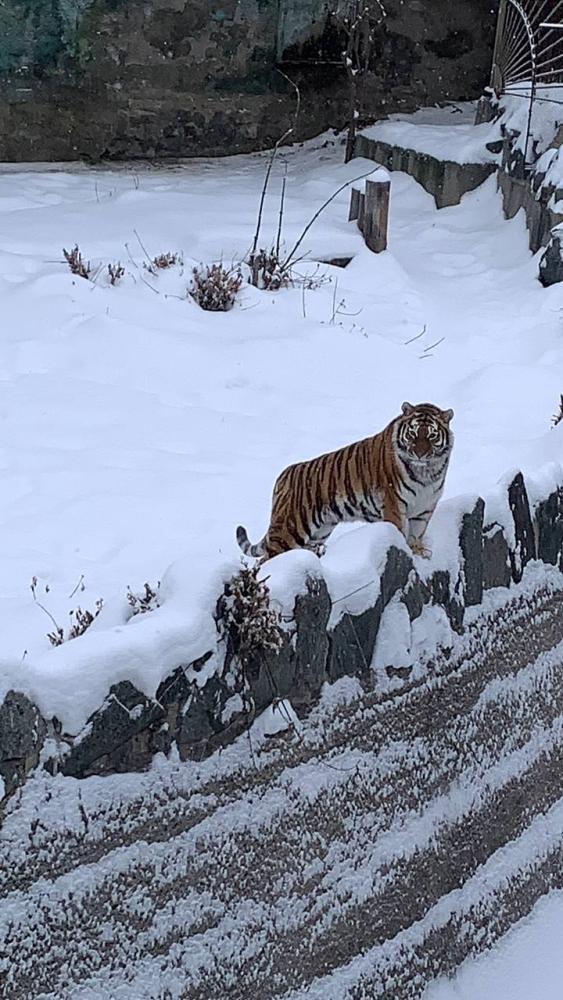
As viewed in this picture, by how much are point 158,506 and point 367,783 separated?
2045 millimetres

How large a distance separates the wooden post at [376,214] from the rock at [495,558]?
17.8 ft

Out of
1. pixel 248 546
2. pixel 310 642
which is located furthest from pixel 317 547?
pixel 310 642

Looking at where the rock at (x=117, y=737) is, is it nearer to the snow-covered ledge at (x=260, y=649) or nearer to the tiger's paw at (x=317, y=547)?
the snow-covered ledge at (x=260, y=649)

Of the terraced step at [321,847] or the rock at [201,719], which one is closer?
the terraced step at [321,847]

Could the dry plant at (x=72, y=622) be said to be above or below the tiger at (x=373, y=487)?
below

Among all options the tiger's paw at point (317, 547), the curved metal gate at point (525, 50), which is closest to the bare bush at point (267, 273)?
the curved metal gate at point (525, 50)

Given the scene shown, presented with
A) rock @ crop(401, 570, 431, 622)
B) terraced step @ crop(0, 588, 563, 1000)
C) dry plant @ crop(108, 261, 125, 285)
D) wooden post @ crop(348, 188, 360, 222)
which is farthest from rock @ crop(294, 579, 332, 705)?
wooden post @ crop(348, 188, 360, 222)

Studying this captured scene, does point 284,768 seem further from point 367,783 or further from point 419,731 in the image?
point 419,731

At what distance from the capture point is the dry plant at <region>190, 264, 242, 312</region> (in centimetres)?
758

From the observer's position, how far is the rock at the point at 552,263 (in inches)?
326

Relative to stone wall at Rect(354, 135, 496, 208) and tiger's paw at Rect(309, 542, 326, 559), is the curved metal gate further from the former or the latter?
tiger's paw at Rect(309, 542, 326, 559)

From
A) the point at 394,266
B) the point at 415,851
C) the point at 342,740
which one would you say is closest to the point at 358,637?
the point at 342,740

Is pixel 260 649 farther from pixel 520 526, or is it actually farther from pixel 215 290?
pixel 215 290

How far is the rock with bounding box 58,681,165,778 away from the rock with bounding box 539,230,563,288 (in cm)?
633
